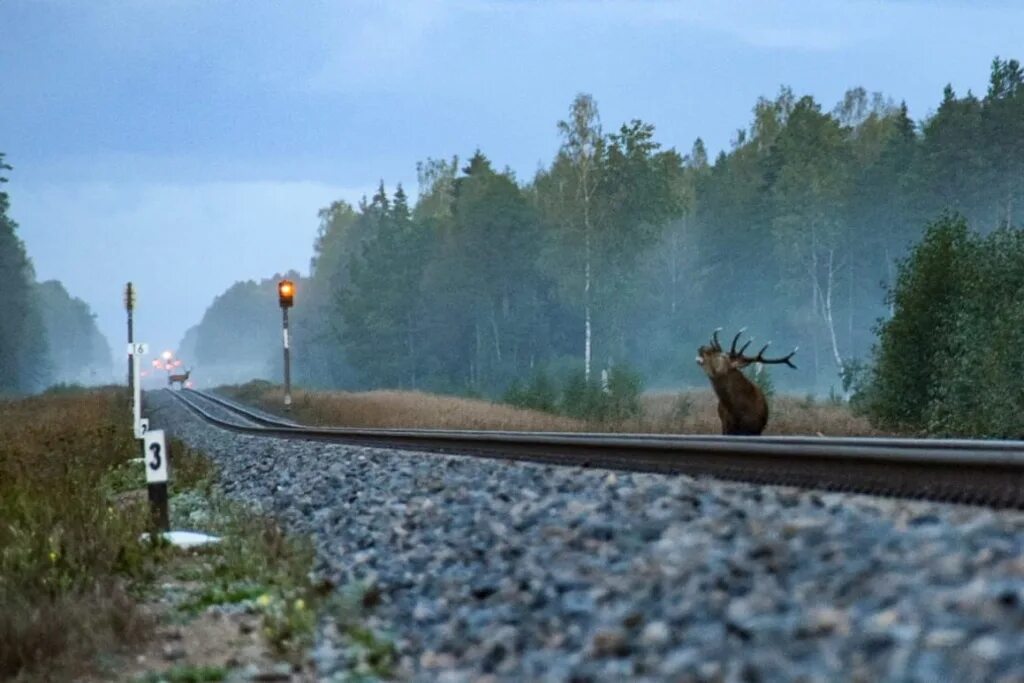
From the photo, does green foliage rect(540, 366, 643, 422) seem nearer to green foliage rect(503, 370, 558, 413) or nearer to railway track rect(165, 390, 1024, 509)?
green foliage rect(503, 370, 558, 413)

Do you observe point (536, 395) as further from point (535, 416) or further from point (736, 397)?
point (736, 397)

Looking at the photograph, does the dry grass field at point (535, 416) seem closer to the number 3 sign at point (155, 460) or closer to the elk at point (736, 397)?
the elk at point (736, 397)

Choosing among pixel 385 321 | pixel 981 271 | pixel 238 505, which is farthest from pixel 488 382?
pixel 238 505

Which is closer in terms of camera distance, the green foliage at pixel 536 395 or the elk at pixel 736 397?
the elk at pixel 736 397

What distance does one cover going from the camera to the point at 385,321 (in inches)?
2559

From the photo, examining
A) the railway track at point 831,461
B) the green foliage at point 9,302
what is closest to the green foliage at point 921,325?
the railway track at point 831,461

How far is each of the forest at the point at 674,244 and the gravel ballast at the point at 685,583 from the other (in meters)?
37.1

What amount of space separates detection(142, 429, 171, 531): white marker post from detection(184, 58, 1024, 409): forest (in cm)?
3452

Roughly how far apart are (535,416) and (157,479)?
16843mm

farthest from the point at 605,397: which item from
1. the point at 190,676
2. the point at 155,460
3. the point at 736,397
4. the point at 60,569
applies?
the point at 190,676

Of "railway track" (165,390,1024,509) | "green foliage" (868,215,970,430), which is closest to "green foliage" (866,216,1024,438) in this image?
"green foliage" (868,215,970,430)

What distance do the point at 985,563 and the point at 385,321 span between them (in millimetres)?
62027

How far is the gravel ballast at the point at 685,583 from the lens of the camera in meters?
3.25

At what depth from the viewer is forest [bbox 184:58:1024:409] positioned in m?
46.6
